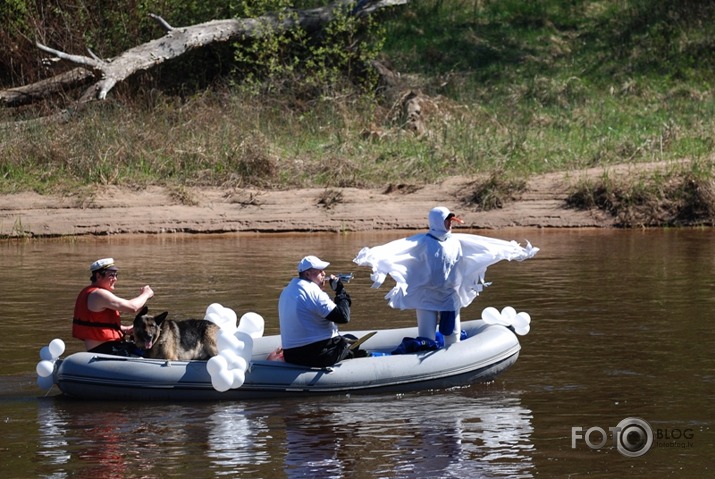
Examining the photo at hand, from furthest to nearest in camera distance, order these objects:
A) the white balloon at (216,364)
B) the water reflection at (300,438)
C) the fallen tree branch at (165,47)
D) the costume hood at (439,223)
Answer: the fallen tree branch at (165,47) → the costume hood at (439,223) → the white balloon at (216,364) → the water reflection at (300,438)

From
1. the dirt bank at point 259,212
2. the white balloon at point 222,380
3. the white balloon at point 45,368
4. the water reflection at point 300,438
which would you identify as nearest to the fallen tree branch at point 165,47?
the dirt bank at point 259,212

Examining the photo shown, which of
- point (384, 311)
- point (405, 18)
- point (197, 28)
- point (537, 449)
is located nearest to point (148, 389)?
point (537, 449)

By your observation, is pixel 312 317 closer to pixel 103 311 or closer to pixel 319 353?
pixel 319 353

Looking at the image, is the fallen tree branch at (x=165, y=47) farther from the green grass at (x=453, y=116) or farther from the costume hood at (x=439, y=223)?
the costume hood at (x=439, y=223)

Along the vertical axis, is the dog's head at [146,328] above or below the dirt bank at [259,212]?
below

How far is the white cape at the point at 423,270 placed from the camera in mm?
11141

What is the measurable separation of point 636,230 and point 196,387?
12363 mm

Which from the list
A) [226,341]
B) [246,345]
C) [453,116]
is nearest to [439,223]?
[246,345]

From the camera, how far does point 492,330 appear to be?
11680 millimetres

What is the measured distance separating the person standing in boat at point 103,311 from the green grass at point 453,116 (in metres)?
11.1

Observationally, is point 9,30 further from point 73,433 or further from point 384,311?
point 73,433

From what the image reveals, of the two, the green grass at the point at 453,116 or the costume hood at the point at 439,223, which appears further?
the green grass at the point at 453,116

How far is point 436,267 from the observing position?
1116cm

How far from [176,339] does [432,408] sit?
230cm
